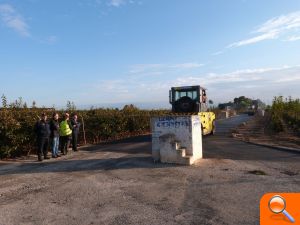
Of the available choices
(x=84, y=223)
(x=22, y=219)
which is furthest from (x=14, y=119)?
(x=84, y=223)

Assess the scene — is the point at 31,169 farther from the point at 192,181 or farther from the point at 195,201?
the point at 195,201

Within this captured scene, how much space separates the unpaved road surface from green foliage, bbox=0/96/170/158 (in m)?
1.33

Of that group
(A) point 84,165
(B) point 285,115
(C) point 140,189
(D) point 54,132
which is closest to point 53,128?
(D) point 54,132

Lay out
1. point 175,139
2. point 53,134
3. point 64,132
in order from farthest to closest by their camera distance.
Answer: point 64,132, point 53,134, point 175,139

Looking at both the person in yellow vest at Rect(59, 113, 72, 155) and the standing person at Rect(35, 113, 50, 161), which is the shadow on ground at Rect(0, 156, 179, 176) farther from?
the person in yellow vest at Rect(59, 113, 72, 155)

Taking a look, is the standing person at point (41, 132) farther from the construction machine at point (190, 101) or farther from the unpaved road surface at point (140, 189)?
the construction machine at point (190, 101)

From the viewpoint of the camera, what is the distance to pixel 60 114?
15.7 meters

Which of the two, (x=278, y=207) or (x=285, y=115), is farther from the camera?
(x=285, y=115)

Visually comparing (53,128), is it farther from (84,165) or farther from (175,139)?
(175,139)

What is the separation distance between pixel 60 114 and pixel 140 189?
899 centimetres

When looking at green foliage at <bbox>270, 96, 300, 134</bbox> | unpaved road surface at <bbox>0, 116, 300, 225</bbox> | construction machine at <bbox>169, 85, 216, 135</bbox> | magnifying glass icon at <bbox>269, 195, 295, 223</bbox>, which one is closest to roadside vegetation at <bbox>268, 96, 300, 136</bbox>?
green foliage at <bbox>270, 96, 300, 134</bbox>

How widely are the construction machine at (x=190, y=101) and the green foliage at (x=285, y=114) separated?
787 cm

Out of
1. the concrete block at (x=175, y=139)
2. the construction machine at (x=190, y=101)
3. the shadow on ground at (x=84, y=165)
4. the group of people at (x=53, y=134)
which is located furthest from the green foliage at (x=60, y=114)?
the concrete block at (x=175, y=139)

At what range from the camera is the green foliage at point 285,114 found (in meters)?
24.2
